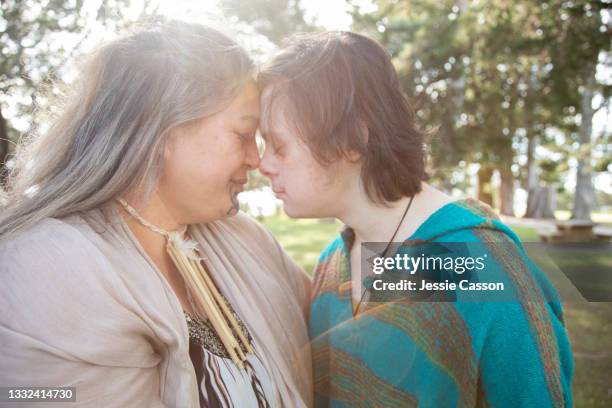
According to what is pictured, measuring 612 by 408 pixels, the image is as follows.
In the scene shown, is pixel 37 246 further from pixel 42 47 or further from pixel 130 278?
pixel 42 47

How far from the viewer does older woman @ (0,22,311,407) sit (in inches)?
55.3

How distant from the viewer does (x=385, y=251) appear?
1.98m

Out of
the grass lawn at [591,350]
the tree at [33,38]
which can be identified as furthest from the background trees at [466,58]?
the grass lawn at [591,350]

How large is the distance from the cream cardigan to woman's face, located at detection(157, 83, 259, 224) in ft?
0.86

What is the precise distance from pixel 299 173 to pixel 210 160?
379 mm

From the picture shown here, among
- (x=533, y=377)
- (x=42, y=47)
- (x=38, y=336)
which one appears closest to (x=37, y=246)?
(x=38, y=336)

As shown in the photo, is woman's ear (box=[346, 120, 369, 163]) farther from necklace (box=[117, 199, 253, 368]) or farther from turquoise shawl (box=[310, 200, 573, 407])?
necklace (box=[117, 199, 253, 368])

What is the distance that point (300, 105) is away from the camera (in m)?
1.98

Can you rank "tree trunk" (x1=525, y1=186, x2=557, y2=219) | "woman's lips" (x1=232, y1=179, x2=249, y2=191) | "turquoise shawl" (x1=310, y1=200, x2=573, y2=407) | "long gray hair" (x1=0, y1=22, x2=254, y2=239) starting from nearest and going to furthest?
"turquoise shawl" (x1=310, y1=200, x2=573, y2=407) < "long gray hair" (x1=0, y1=22, x2=254, y2=239) < "woman's lips" (x1=232, y1=179, x2=249, y2=191) < "tree trunk" (x1=525, y1=186, x2=557, y2=219)

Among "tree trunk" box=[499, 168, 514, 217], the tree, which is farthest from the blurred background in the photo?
"tree trunk" box=[499, 168, 514, 217]

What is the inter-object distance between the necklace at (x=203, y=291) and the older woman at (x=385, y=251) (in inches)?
17.3

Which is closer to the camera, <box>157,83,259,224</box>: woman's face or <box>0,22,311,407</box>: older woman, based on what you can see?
<box>0,22,311,407</box>: older woman

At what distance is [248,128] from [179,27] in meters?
0.46

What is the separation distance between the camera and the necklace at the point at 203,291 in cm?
181
